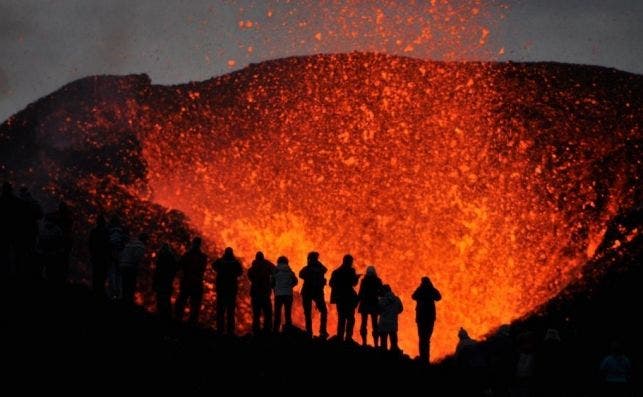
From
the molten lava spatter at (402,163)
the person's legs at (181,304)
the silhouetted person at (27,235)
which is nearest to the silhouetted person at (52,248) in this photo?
the silhouetted person at (27,235)

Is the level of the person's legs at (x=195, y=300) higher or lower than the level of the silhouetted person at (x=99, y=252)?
lower

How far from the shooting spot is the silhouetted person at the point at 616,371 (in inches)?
632

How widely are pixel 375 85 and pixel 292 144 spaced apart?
9994 millimetres

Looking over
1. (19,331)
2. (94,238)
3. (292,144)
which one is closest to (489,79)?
(292,144)

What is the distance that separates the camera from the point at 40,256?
19.6 meters

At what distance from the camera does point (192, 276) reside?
19.6m

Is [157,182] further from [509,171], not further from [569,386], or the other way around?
[569,386]

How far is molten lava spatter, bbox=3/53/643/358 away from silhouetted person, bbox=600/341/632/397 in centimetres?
2408

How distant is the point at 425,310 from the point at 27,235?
8602mm

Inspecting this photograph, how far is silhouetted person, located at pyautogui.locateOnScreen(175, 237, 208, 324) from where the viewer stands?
769 inches

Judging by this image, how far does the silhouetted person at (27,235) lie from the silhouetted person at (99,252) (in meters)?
1.18

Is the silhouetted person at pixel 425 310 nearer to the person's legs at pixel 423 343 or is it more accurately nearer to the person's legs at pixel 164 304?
the person's legs at pixel 423 343

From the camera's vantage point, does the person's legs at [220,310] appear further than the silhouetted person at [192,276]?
Yes

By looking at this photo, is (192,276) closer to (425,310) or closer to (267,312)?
(267,312)
